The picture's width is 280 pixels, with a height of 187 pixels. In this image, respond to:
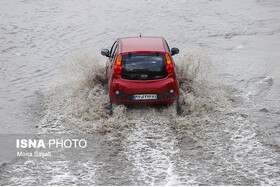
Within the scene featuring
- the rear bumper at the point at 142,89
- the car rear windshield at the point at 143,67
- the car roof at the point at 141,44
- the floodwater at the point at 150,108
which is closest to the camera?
the floodwater at the point at 150,108

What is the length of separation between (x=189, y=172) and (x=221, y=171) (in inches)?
23.9

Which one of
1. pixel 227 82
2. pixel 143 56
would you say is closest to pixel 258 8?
pixel 227 82

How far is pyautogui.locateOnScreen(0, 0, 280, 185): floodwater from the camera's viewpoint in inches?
318

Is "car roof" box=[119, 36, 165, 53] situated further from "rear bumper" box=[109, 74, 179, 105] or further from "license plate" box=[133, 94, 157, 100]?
"license plate" box=[133, 94, 157, 100]

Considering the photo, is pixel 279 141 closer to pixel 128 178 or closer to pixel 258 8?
pixel 128 178

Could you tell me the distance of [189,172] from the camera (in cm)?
793

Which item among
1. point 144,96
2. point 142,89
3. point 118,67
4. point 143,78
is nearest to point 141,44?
point 118,67

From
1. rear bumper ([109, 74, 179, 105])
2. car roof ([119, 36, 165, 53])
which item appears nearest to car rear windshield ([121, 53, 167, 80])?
rear bumper ([109, 74, 179, 105])

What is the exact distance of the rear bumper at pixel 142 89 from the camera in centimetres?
1030

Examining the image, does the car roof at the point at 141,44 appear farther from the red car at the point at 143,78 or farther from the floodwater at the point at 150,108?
the floodwater at the point at 150,108

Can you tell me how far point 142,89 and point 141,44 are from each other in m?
1.39

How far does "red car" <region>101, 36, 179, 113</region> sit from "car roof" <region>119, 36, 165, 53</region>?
7cm

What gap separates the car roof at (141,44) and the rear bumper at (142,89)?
2.83ft

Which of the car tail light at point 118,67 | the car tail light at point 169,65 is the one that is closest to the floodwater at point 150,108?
the car tail light at point 118,67
